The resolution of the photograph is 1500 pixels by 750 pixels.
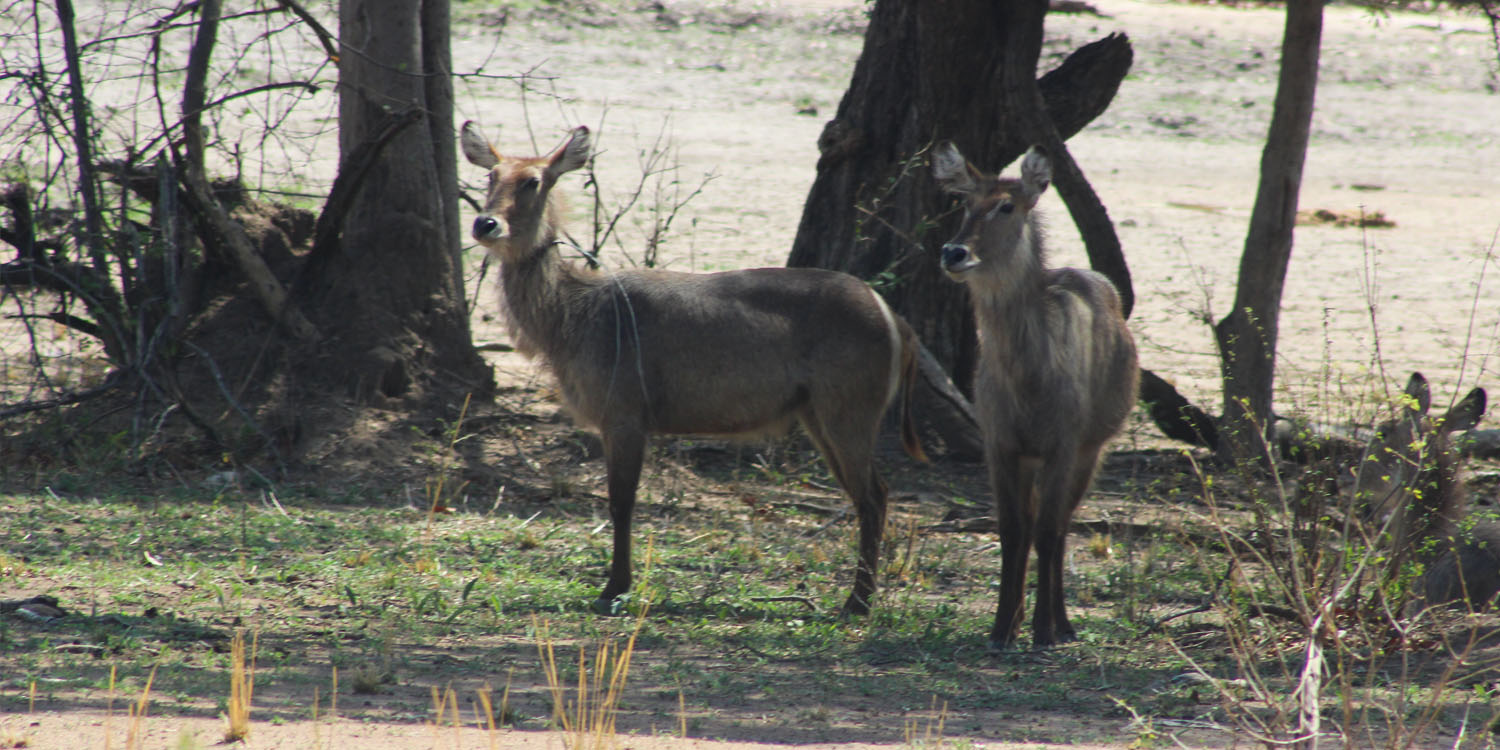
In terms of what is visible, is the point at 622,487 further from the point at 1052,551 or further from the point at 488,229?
the point at 1052,551

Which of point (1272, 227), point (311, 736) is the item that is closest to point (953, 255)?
point (311, 736)

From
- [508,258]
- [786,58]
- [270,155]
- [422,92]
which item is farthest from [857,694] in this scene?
[786,58]

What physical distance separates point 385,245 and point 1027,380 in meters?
3.84

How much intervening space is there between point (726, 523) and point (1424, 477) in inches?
121

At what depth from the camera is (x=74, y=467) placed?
7270 mm

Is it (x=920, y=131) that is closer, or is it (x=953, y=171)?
(x=953, y=171)

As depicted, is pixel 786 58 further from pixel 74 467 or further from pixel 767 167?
pixel 74 467

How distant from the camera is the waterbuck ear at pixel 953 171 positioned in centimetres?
580

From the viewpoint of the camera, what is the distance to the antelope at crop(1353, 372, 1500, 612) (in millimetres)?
5605

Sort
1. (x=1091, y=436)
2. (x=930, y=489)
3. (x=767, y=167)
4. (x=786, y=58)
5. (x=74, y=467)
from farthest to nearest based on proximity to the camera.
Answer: (x=786, y=58) < (x=767, y=167) < (x=930, y=489) < (x=74, y=467) < (x=1091, y=436)

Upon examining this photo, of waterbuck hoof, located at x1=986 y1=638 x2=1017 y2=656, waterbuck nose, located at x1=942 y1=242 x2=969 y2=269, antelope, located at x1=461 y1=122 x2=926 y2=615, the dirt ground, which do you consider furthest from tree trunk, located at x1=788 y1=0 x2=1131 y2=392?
waterbuck hoof, located at x1=986 y1=638 x2=1017 y2=656

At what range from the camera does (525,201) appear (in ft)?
20.6

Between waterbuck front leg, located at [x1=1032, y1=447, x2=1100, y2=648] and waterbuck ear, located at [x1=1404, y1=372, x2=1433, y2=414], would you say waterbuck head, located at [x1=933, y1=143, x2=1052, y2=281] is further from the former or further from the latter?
waterbuck ear, located at [x1=1404, y1=372, x2=1433, y2=414]

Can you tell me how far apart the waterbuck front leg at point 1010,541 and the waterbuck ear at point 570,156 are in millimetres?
2170
